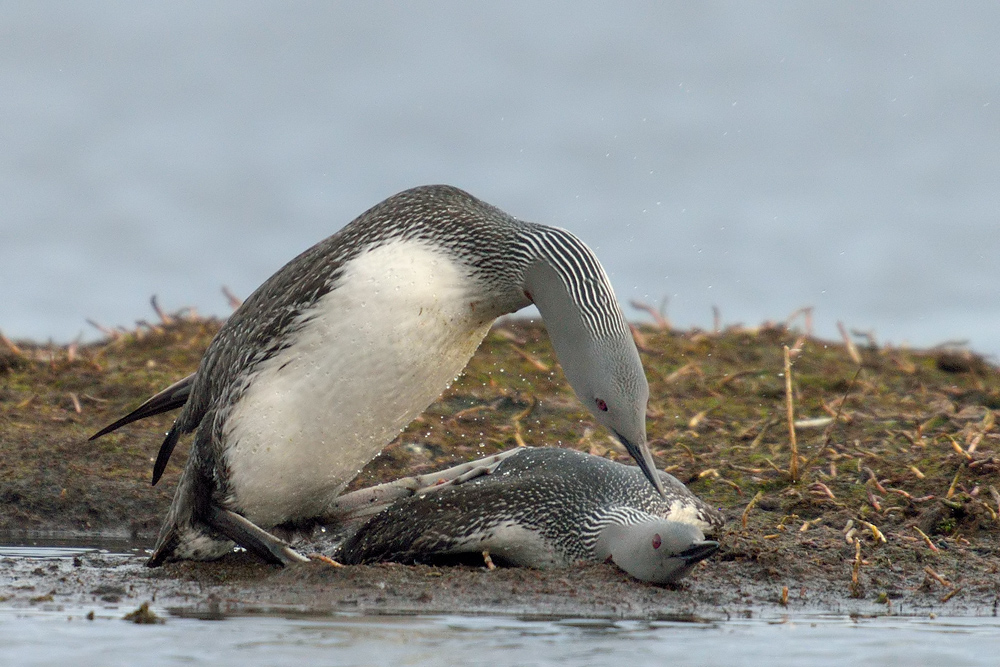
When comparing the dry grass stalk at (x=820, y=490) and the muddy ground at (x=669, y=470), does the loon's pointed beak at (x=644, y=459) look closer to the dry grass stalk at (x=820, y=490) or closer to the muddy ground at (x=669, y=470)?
the muddy ground at (x=669, y=470)

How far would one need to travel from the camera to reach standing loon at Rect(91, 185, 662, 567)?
5.96 meters

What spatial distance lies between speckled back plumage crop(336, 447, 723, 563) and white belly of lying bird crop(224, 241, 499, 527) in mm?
426

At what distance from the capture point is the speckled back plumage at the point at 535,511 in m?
5.91

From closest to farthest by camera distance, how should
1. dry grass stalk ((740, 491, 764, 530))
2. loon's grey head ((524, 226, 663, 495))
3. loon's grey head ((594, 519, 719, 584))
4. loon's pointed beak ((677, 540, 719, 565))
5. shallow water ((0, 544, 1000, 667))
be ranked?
1. shallow water ((0, 544, 1000, 667))
2. loon's pointed beak ((677, 540, 719, 565))
3. loon's grey head ((594, 519, 719, 584))
4. loon's grey head ((524, 226, 663, 495))
5. dry grass stalk ((740, 491, 764, 530))

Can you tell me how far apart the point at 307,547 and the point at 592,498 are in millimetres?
1806

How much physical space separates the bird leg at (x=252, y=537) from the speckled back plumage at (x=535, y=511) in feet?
0.94

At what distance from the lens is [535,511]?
19.5 ft

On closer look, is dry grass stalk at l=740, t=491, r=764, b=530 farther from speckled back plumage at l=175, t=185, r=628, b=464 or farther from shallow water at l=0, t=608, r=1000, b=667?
shallow water at l=0, t=608, r=1000, b=667

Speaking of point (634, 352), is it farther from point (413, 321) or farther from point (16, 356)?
point (16, 356)

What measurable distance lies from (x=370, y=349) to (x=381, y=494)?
3.51 feet

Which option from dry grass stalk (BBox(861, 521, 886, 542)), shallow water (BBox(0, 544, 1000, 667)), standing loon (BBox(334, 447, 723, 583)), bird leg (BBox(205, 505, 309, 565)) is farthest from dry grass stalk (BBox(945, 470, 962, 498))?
bird leg (BBox(205, 505, 309, 565))

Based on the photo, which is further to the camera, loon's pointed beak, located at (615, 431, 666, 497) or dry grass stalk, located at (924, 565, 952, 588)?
loon's pointed beak, located at (615, 431, 666, 497)

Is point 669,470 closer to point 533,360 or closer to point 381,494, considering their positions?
point 381,494

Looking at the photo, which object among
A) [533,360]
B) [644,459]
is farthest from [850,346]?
[644,459]
